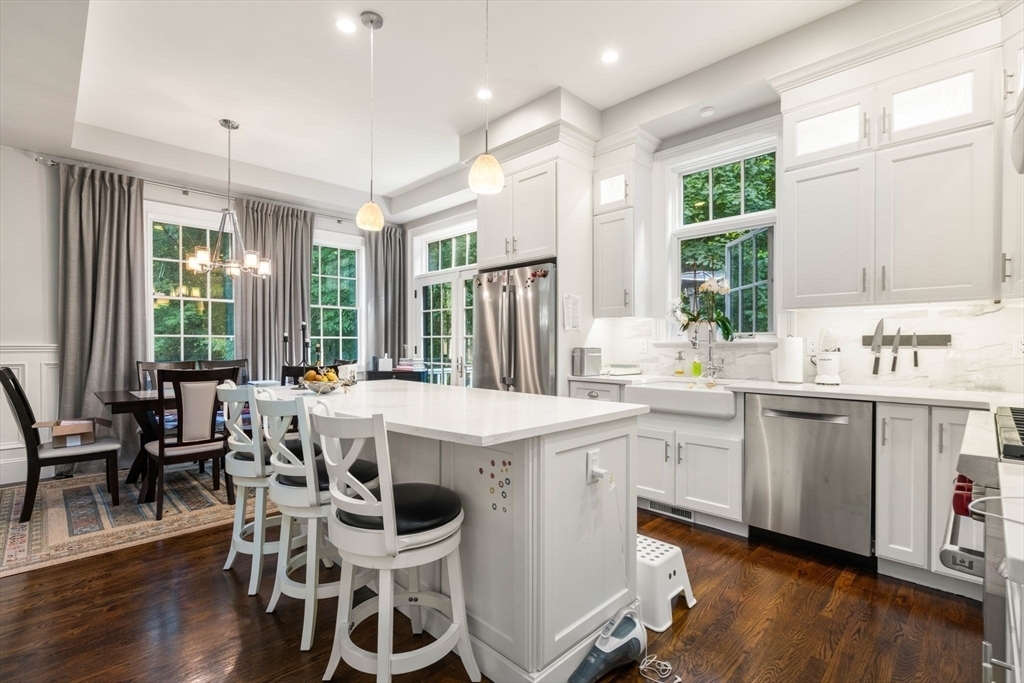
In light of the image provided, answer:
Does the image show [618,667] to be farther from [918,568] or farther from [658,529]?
[918,568]

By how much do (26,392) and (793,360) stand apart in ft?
20.1

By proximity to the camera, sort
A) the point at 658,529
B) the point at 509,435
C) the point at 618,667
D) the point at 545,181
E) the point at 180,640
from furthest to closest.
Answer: the point at 545,181, the point at 658,529, the point at 180,640, the point at 618,667, the point at 509,435

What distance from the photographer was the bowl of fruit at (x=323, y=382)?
103 inches

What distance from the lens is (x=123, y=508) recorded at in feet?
11.2

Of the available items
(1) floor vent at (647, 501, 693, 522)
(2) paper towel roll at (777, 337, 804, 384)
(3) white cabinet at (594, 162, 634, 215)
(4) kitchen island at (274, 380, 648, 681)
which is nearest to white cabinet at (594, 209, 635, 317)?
(3) white cabinet at (594, 162, 634, 215)

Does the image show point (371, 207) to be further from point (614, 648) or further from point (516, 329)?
point (614, 648)

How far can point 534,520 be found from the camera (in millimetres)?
1579

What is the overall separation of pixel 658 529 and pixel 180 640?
8.45 ft

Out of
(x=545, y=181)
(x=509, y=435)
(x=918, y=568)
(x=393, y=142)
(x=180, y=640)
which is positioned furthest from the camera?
(x=393, y=142)

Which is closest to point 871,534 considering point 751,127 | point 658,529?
point 658,529

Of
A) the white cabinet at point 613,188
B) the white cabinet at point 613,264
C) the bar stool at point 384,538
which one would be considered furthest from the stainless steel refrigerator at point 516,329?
the bar stool at point 384,538

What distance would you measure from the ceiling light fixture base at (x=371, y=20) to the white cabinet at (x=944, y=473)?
368 centimetres

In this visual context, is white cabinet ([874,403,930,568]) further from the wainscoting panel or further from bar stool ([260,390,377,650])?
the wainscoting panel

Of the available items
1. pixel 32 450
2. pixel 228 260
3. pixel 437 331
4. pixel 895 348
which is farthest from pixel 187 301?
pixel 895 348
